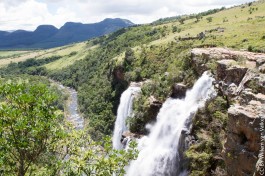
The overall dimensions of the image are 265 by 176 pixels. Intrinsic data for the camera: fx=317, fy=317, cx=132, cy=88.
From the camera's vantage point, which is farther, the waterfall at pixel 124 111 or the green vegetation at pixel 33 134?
the waterfall at pixel 124 111

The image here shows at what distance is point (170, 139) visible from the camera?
43.5m

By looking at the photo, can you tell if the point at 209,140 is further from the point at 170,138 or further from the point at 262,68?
the point at 262,68

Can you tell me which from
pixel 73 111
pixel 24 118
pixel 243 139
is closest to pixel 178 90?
pixel 243 139

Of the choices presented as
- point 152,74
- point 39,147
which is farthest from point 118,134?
point 39,147

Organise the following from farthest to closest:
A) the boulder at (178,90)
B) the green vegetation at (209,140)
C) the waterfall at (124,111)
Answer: the waterfall at (124,111) → the boulder at (178,90) → the green vegetation at (209,140)

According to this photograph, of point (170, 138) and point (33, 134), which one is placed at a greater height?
point (33, 134)

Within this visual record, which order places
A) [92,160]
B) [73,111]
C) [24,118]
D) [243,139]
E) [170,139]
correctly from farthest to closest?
[73,111]
[170,139]
[243,139]
[92,160]
[24,118]

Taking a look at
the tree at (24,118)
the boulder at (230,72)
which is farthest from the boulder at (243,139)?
the tree at (24,118)

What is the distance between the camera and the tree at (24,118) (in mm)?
15562

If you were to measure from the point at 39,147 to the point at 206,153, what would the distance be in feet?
72.9

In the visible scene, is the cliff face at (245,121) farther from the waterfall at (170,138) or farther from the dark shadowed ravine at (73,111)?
the dark shadowed ravine at (73,111)

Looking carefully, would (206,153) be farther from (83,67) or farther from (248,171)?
(83,67)

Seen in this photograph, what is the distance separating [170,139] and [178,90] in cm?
1354

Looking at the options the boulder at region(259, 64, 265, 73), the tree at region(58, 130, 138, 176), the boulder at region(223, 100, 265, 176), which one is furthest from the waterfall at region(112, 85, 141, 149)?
the tree at region(58, 130, 138, 176)
